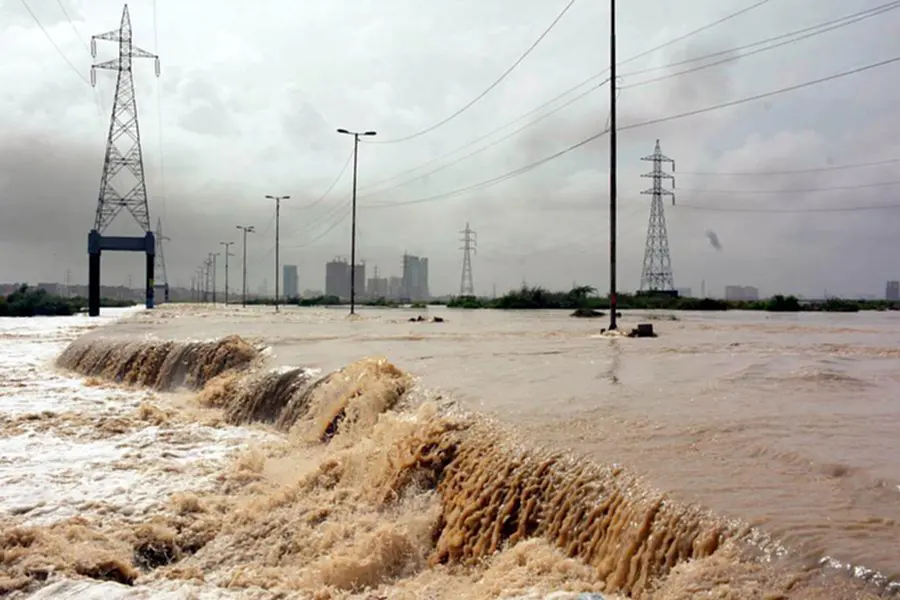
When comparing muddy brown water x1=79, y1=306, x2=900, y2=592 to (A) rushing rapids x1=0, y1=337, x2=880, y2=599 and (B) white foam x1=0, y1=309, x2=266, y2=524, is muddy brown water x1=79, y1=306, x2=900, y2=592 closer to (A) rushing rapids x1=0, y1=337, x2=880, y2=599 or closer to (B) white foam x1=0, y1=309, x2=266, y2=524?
(A) rushing rapids x1=0, y1=337, x2=880, y2=599

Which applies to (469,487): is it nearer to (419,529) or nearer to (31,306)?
(419,529)

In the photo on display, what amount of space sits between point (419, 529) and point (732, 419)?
3658 millimetres

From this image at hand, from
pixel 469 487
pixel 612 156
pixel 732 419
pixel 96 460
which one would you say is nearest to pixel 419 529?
pixel 469 487

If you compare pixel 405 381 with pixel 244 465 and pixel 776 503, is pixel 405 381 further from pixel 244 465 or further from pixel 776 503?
pixel 776 503

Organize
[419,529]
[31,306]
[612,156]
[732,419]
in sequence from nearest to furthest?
[419,529] → [732,419] → [612,156] → [31,306]

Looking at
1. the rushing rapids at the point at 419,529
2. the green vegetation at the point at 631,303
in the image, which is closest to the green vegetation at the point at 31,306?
the green vegetation at the point at 631,303

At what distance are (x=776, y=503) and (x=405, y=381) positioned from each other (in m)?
6.41

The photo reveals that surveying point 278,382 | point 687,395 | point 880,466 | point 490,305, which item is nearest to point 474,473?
point 880,466

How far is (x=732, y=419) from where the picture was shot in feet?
23.2

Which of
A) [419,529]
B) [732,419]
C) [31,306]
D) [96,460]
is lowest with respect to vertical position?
[96,460]

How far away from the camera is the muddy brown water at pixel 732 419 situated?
4.05 metres

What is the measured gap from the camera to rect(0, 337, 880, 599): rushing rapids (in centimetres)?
384

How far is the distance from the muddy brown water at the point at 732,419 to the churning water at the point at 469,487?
3cm

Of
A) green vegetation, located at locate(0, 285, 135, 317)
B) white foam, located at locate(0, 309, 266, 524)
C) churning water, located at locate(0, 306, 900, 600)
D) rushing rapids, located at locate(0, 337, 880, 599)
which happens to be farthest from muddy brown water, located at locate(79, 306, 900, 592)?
green vegetation, located at locate(0, 285, 135, 317)
